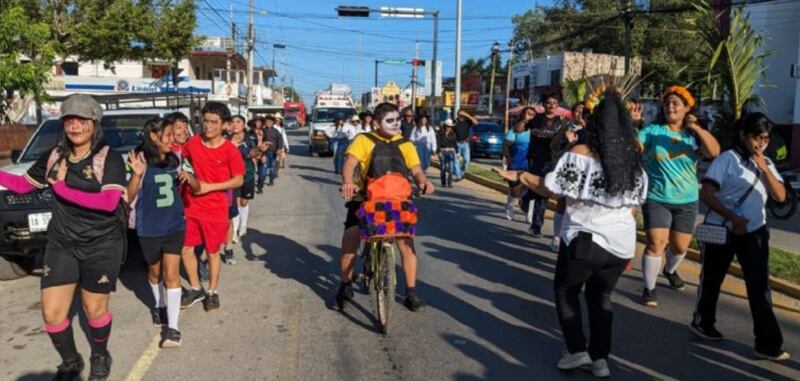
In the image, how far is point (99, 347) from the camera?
4469 millimetres

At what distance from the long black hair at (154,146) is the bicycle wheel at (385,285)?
1864mm

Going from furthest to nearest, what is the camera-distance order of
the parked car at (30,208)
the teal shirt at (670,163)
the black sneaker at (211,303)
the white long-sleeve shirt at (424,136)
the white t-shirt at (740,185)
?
the white long-sleeve shirt at (424,136) → the parked car at (30,208) → the black sneaker at (211,303) → the teal shirt at (670,163) → the white t-shirt at (740,185)

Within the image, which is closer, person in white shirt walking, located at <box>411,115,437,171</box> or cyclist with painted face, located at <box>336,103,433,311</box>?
cyclist with painted face, located at <box>336,103,433,311</box>

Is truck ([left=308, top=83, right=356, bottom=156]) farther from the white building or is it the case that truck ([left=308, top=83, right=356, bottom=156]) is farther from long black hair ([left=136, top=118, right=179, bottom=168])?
long black hair ([left=136, top=118, right=179, bottom=168])

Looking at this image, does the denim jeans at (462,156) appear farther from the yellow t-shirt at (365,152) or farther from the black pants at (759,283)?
the black pants at (759,283)

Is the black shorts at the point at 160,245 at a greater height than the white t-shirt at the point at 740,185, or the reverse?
the white t-shirt at the point at 740,185

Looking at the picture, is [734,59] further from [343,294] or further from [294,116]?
[294,116]

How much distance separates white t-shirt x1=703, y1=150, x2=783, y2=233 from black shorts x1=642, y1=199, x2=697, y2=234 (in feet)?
3.49

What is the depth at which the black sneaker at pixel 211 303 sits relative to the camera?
614cm

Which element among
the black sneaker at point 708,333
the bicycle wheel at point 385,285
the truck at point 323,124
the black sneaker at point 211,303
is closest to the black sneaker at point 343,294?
the bicycle wheel at point 385,285

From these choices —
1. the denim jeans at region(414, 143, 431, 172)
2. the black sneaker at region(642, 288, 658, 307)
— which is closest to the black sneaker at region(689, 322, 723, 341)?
the black sneaker at region(642, 288, 658, 307)

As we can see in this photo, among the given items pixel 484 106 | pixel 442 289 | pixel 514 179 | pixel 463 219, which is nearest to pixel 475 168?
pixel 463 219

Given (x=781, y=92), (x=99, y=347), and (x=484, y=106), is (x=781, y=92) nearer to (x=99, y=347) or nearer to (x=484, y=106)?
(x=99, y=347)

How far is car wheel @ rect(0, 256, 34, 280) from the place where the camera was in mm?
7398
